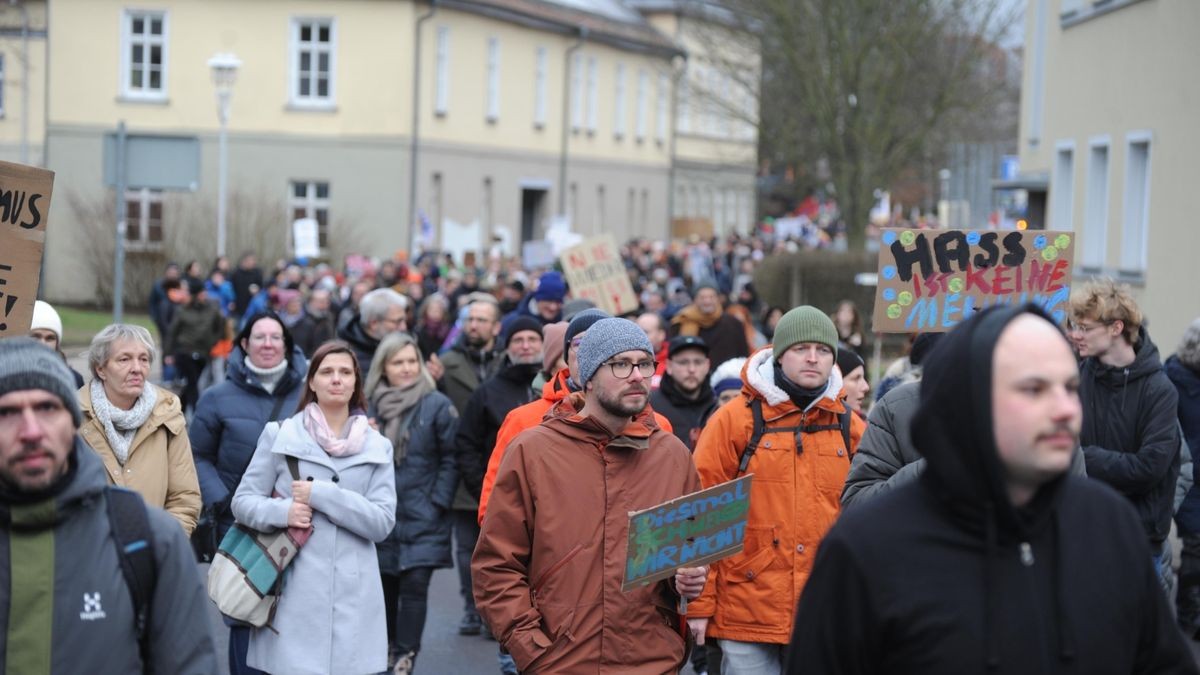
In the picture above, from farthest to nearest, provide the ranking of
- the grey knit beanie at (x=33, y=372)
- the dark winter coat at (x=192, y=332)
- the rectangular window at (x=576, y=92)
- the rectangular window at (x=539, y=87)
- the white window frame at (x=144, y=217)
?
the rectangular window at (x=576, y=92), the rectangular window at (x=539, y=87), the white window frame at (x=144, y=217), the dark winter coat at (x=192, y=332), the grey knit beanie at (x=33, y=372)

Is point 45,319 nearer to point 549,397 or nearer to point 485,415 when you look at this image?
point 485,415

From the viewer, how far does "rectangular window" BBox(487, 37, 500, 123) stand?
51031mm

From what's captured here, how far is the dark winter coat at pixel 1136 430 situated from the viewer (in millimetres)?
7441

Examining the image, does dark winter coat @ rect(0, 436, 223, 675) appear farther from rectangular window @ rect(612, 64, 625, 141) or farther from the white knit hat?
rectangular window @ rect(612, 64, 625, 141)

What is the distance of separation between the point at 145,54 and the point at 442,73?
7.63 meters

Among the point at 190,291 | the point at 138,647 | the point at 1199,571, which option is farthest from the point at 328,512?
the point at 190,291

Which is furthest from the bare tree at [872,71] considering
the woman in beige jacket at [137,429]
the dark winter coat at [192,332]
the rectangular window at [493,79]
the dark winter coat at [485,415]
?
the woman in beige jacket at [137,429]

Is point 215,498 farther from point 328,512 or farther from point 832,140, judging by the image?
point 832,140

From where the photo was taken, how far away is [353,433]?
6.98m

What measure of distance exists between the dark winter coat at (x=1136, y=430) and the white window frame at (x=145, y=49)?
1644 inches

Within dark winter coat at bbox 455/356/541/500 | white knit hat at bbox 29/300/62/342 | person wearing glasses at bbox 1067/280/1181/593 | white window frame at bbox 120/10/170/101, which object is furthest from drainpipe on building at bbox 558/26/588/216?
person wearing glasses at bbox 1067/280/1181/593

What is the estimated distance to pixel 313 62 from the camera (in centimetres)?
4697

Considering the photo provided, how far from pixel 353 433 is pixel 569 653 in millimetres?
1766

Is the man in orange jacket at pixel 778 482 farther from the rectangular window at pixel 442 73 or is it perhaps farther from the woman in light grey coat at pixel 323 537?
the rectangular window at pixel 442 73
